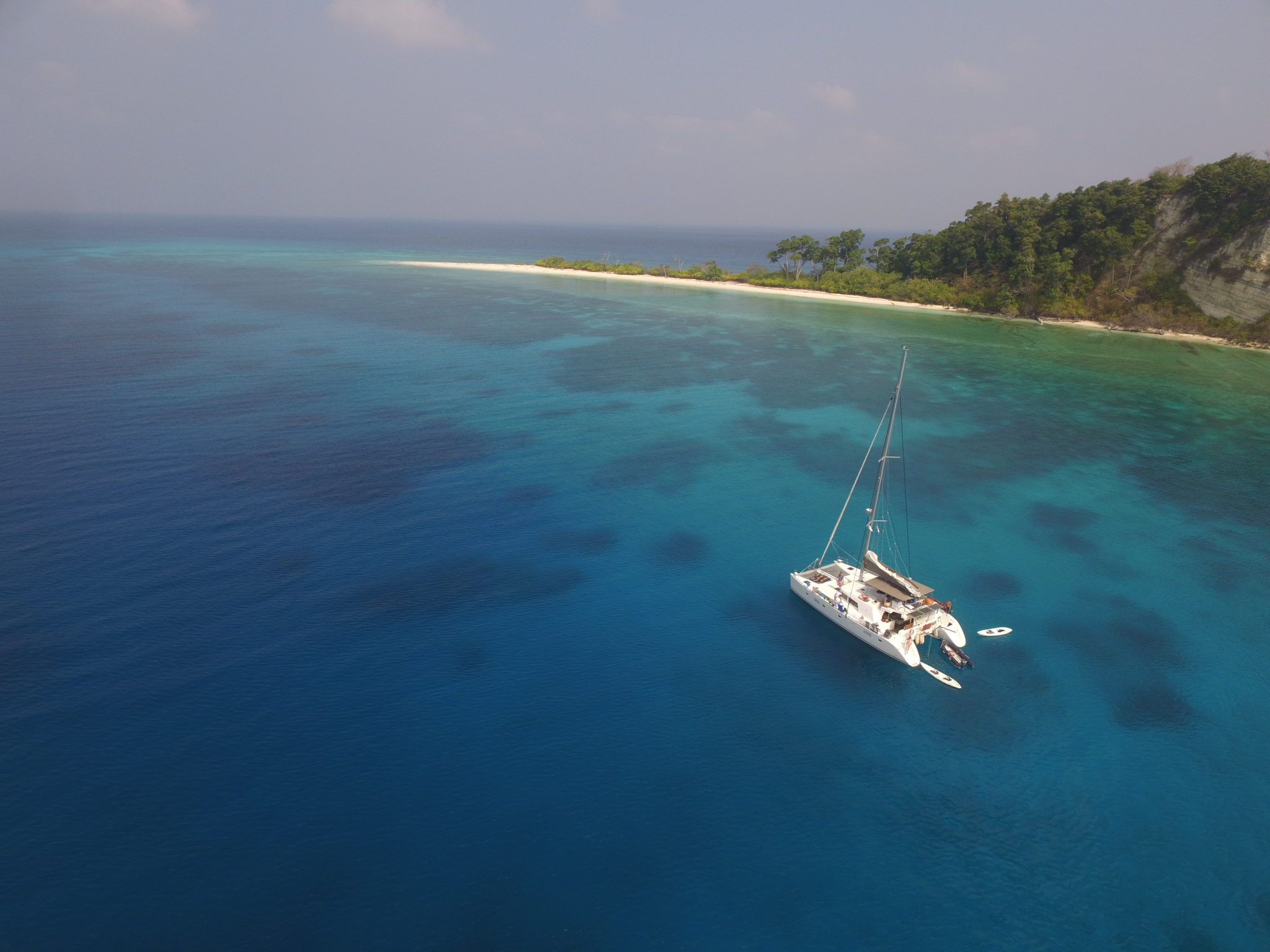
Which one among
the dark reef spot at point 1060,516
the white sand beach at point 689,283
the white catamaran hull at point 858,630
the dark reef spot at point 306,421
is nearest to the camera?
the white catamaran hull at point 858,630

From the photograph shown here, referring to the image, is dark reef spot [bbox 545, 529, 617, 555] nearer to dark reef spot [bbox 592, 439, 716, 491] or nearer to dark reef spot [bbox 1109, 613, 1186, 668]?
dark reef spot [bbox 592, 439, 716, 491]

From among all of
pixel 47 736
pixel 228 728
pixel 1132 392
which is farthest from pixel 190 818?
pixel 1132 392

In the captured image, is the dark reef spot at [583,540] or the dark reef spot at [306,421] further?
the dark reef spot at [306,421]

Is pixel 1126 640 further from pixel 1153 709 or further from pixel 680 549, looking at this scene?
pixel 680 549

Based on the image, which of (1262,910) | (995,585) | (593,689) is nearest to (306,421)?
(593,689)

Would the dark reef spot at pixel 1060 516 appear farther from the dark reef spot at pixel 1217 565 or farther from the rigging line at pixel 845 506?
the rigging line at pixel 845 506

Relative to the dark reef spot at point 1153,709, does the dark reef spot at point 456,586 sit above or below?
below

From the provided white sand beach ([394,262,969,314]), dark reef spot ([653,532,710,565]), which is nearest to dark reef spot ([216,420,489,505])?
dark reef spot ([653,532,710,565])

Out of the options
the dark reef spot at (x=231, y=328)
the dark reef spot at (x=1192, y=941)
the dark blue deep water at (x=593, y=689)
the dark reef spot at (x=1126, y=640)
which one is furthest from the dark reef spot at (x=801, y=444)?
the dark reef spot at (x=231, y=328)
